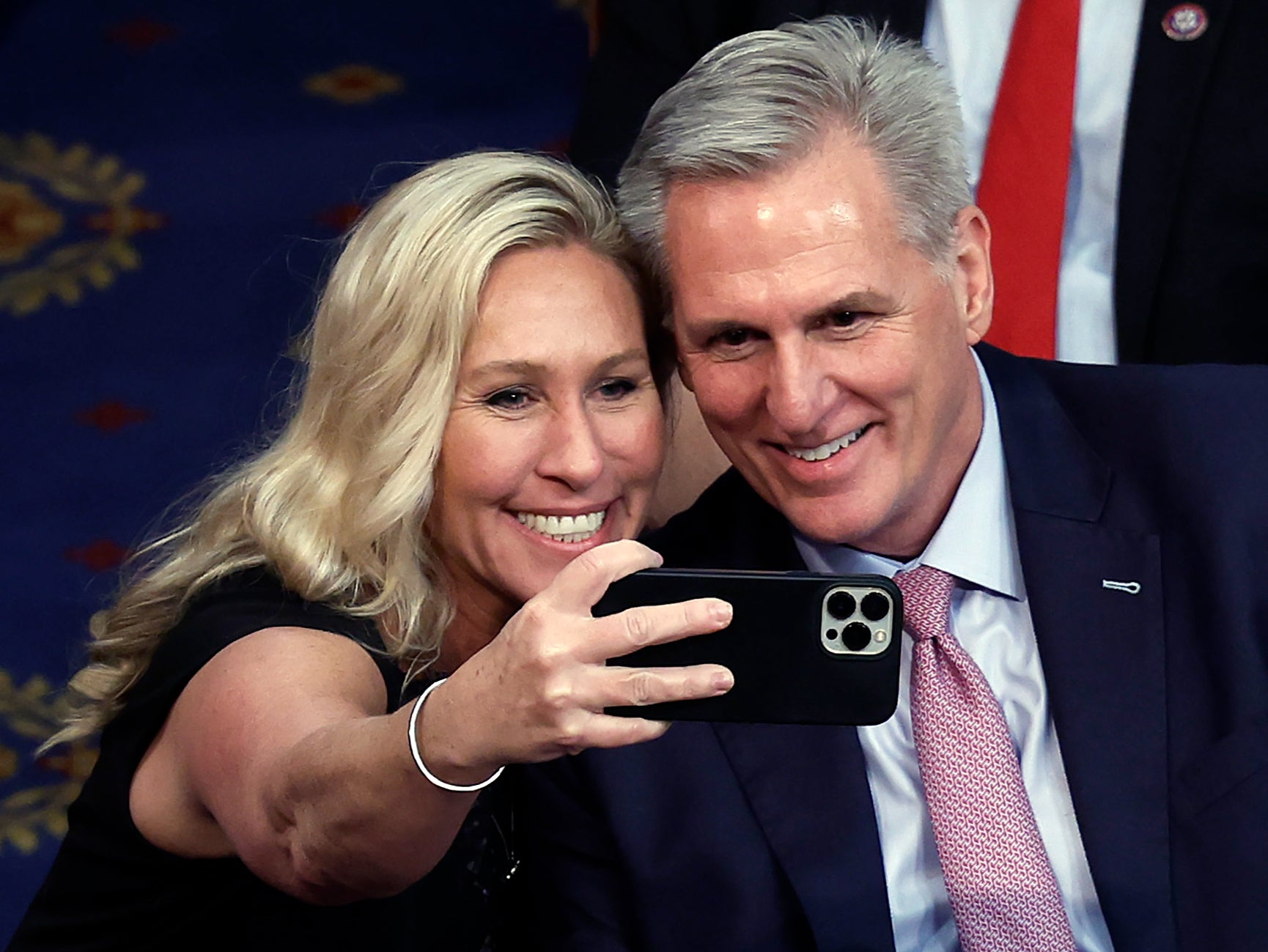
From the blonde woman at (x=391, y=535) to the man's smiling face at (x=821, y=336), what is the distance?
124mm

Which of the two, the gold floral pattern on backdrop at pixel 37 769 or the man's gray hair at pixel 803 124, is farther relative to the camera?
the gold floral pattern on backdrop at pixel 37 769

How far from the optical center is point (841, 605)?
1.17 m

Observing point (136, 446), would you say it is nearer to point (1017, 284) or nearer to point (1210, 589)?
point (1017, 284)

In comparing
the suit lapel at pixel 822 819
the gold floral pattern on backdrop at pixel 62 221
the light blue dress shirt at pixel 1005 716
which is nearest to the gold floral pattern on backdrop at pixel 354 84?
the gold floral pattern on backdrop at pixel 62 221

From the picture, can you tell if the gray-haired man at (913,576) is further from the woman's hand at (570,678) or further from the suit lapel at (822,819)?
the woman's hand at (570,678)

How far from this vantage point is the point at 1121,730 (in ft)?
5.08

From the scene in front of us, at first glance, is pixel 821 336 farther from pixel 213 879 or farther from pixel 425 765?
pixel 213 879

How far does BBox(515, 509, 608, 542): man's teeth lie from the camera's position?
170cm

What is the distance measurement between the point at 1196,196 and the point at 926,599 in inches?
25.2

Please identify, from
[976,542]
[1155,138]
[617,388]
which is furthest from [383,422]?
[1155,138]

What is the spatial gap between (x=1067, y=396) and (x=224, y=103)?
4.68 ft

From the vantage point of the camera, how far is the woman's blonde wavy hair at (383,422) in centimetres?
166

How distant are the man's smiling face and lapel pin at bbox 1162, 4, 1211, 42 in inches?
19.2

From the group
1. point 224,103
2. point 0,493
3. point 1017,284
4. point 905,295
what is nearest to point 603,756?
point 905,295
